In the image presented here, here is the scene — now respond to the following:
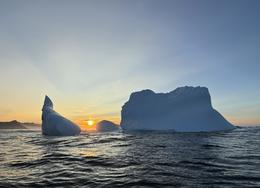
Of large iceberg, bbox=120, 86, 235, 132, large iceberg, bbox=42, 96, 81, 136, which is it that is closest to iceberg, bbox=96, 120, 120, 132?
large iceberg, bbox=120, 86, 235, 132

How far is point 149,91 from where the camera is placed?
2306 inches

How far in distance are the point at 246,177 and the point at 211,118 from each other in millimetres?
43672

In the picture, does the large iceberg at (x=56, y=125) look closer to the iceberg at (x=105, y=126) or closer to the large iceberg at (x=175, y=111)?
the large iceberg at (x=175, y=111)

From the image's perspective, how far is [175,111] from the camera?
56.5 meters

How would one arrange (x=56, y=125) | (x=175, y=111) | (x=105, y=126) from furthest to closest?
(x=105, y=126) → (x=175, y=111) → (x=56, y=125)

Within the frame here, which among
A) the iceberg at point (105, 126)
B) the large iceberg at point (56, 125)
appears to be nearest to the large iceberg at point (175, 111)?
the iceberg at point (105, 126)

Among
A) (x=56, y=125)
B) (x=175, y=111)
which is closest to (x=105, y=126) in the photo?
(x=175, y=111)

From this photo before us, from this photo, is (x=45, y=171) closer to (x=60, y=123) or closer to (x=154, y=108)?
(x=60, y=123)

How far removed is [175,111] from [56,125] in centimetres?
2307

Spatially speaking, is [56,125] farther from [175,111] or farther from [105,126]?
[105,126]

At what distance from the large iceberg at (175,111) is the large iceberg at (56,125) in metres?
13.8

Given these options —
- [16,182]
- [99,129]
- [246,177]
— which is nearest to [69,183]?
[16,182]

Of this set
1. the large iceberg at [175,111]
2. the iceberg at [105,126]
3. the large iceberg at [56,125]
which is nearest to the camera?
the large iceberg at [56,125]

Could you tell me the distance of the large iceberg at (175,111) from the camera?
5484cm
